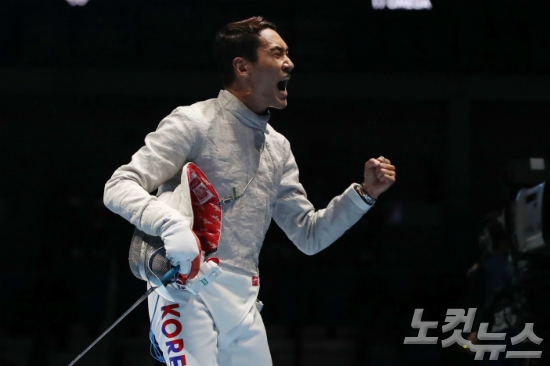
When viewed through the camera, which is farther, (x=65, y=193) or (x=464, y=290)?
(x=65, y=193)

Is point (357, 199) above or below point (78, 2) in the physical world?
below

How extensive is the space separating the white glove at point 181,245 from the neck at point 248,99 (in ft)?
1.75

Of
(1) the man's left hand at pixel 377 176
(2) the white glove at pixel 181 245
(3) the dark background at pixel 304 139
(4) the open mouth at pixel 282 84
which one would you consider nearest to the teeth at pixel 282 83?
(4) the open mouth at pixel 282 84

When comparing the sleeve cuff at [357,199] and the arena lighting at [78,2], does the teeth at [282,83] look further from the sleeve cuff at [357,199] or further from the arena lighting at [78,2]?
the arena lighting at [78,2]

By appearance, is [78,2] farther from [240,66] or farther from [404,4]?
[240,66]

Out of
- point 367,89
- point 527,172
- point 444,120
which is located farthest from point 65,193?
point 527,172

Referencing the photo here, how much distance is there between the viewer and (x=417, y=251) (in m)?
3.93

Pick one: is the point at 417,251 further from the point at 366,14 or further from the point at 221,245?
the point at 221,245

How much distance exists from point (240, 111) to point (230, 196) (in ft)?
0.82

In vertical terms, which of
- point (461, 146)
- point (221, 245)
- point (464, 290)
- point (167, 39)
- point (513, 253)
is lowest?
point (464, 290)

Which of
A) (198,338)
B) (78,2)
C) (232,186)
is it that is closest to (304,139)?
(78,2)

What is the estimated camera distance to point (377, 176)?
5.65ft

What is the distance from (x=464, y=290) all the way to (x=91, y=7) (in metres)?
2.82

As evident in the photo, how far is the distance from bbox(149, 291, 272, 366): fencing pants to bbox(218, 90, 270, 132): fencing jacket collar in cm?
50
